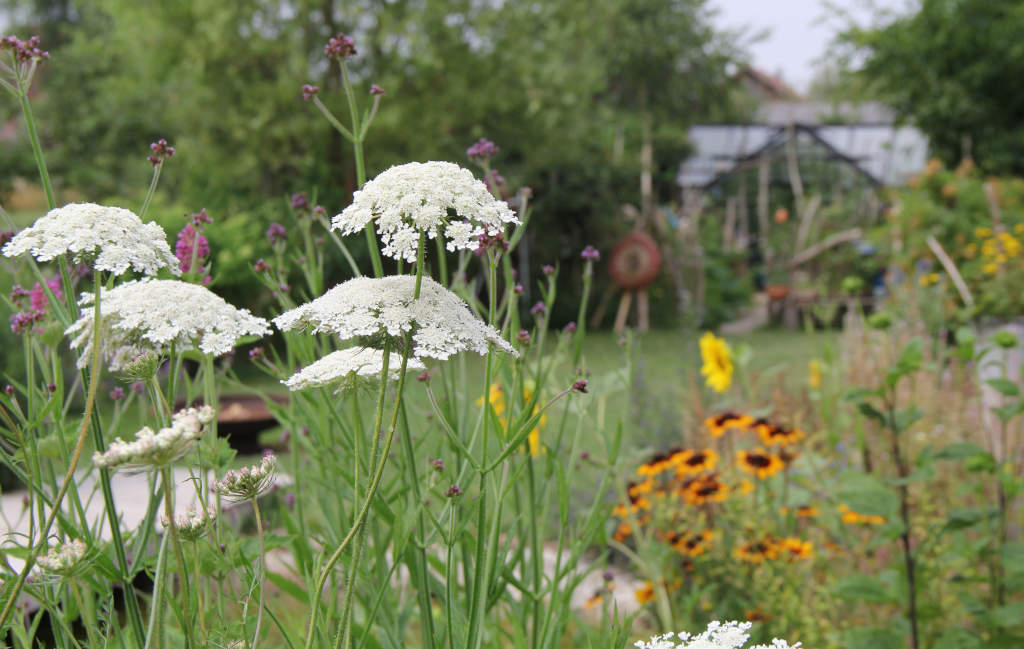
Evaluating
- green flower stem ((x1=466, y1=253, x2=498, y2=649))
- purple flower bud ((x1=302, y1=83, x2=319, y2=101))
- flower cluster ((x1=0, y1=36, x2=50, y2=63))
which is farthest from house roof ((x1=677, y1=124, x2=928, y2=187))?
flower cluster ((x1=0, y1=36, x2=50, y2=63))

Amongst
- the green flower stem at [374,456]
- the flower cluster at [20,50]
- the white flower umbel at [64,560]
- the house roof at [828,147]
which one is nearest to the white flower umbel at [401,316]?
the green flower stem at [374,456]

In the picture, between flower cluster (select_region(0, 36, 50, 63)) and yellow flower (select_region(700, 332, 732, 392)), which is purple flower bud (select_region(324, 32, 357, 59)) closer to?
flower cluster (select_region(0, 36, 50, 63))

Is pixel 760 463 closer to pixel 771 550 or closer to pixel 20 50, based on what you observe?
pixel 771 550

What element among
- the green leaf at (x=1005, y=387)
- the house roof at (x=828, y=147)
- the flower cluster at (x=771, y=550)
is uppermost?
the house roof at (x=828, y=147)

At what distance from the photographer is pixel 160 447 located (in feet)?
2.01

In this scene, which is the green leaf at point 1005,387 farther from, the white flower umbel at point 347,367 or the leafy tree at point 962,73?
the leafy tree at point 962,73

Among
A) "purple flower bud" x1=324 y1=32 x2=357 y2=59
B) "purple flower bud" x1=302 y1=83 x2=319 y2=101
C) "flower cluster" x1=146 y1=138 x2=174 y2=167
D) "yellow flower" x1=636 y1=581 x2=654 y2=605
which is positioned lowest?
"yellow flower" x1=636 y1=581 x2=654 y2=605

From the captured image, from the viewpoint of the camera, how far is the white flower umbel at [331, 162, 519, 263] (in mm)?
749

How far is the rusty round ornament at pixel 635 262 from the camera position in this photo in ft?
33.3

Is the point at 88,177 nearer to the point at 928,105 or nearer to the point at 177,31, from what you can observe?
the point at 177,31

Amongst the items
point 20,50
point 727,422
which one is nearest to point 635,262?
point 727,422

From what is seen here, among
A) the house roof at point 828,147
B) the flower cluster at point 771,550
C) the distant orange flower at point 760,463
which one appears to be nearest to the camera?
the flower cluster at point 771,550

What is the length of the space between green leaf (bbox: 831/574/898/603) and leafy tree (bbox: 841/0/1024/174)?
1043 cm

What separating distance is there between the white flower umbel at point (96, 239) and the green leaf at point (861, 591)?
153cm
